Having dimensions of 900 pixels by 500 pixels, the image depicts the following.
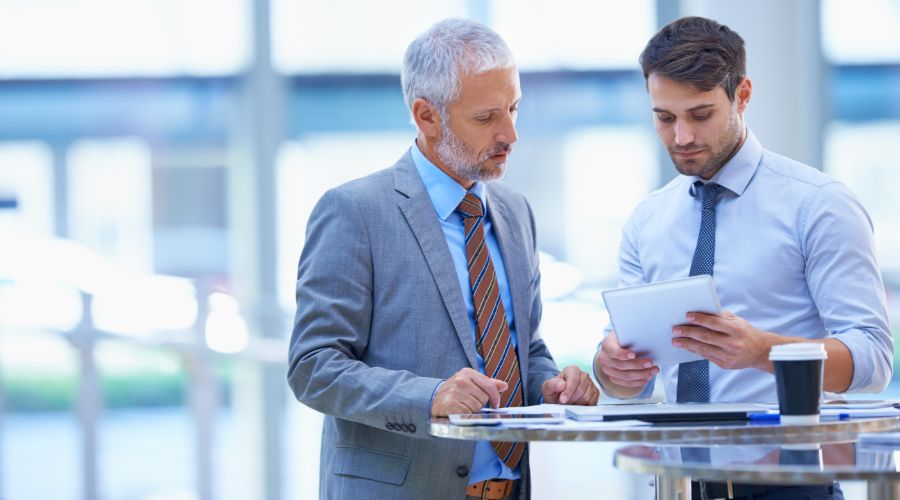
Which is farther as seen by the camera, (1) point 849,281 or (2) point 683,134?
(2) point 683,134

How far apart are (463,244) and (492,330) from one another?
0.17 m

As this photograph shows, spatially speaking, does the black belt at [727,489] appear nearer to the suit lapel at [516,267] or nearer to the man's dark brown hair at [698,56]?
the suit lapel at [516,267]

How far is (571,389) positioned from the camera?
205cm

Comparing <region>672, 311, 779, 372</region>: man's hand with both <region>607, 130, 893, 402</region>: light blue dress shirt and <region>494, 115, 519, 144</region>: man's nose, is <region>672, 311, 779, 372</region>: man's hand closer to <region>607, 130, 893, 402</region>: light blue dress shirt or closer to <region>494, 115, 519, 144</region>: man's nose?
<region>607, 130, 893, 402</region>: light blue dress shirt

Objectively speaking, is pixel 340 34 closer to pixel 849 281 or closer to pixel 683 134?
pixel 683 134

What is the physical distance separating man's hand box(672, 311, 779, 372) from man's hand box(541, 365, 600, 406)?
263 mm

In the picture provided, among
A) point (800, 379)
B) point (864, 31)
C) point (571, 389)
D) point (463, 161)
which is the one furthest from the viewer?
point (864, 31)

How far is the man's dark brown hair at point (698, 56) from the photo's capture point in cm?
215

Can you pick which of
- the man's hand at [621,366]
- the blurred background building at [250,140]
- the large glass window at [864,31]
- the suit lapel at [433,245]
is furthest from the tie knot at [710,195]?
the large glass window at [864,31]

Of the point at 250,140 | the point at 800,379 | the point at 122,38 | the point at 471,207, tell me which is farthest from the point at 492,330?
the point at 122,38

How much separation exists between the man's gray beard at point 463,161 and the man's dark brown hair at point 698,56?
34 cm

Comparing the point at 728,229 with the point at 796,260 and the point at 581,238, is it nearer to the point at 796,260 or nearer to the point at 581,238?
the point at 796,260

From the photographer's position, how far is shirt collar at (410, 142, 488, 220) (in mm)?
2176

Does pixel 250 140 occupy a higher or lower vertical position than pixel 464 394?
higher
